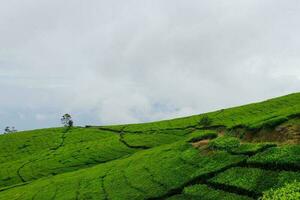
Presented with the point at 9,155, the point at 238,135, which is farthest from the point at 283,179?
the point at 9,155

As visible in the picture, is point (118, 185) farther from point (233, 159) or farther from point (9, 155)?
point (9, 155)

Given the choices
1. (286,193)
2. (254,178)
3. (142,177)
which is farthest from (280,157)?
(142,177)

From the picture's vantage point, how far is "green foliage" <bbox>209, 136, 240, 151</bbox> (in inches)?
2135

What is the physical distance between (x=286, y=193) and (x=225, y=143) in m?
20.7

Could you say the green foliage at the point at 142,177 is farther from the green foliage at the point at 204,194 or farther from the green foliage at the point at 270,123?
the green foliage at the point at 270,123

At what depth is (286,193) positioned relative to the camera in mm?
35062

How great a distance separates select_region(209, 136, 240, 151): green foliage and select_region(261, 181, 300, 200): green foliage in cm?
1646

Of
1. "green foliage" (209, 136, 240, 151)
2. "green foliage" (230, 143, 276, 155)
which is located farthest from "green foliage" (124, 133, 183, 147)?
"green foliage" (230, 143, 276, 155)

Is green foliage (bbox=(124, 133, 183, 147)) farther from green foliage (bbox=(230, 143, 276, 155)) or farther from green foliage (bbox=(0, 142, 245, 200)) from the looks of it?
green foliage (bbox=(230, 143, 276, 155))

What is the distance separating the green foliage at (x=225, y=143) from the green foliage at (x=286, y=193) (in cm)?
1646

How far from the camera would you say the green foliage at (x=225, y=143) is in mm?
54219

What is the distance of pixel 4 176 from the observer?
10538 cm

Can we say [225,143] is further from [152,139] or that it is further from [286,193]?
[152,139]

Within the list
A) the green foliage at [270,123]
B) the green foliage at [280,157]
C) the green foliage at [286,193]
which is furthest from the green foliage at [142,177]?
the green foliage at [286,193]
